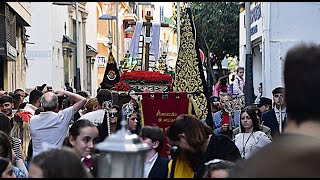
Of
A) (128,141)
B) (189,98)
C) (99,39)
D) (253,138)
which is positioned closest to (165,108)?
(189,98)

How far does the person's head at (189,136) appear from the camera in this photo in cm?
653

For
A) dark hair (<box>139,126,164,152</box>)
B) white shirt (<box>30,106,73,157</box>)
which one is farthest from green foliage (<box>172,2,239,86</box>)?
dark hair (<box>139,126,164,152</box>)

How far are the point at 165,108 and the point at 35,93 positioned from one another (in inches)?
109

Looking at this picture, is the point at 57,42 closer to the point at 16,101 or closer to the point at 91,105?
the point at 16,101

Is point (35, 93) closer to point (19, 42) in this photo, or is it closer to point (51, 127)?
point (51, 127)

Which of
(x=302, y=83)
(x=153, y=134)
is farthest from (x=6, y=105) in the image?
(x=302, y=83)

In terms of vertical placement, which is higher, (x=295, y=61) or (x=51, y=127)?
(x=295, y=61)

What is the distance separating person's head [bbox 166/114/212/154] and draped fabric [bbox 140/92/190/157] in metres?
4.72

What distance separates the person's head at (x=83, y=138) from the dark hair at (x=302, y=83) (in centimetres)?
338

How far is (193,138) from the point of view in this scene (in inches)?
257

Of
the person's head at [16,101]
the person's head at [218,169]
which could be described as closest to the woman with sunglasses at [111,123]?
the person's head at [16,101]

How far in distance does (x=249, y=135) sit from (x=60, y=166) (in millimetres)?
7208

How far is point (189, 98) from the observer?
38.2 ft

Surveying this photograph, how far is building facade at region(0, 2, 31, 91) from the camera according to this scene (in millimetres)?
23406
